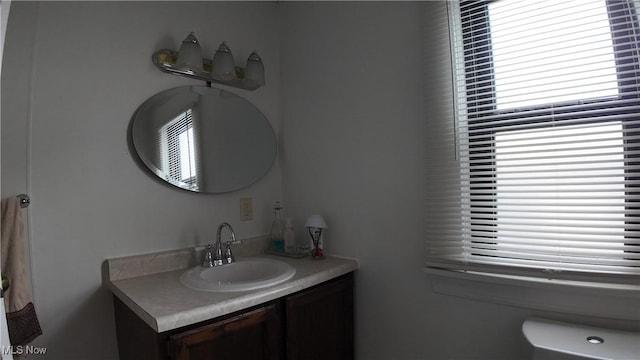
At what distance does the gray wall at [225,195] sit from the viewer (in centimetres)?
114

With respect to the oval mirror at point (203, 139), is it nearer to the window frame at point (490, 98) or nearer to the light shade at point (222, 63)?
the light shade at point (222, 63)

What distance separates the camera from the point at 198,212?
1521mm

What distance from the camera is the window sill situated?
3.03 feet

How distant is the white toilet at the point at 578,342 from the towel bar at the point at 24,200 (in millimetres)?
1760

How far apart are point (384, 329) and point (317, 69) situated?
4.50ft

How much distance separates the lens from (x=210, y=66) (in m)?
1.54

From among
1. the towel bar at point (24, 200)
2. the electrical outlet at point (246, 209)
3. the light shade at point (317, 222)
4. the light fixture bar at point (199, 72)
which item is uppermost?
the light fixture bar at point (199, 72)

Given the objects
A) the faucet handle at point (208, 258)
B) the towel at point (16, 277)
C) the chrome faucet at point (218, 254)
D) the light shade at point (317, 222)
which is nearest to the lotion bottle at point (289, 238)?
the light shade at point (317, 222)

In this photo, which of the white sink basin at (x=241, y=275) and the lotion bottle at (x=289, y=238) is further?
the lotion bottle at (x=289, y=238)

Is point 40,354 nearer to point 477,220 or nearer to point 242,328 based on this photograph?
point 242,328

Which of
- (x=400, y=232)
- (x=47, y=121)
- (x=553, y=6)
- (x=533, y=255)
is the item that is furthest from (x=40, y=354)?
(x=553, y=6)

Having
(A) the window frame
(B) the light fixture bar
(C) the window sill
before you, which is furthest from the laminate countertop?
(B) the light fixture bar

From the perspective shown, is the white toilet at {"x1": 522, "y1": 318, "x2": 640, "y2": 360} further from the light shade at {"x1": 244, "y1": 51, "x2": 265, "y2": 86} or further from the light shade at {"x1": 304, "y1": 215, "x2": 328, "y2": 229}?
the light shade at {"x1": 244, "y1": 51, "x2": 265, "y2": 86}

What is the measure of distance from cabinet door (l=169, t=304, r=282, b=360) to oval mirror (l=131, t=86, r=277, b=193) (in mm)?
705
